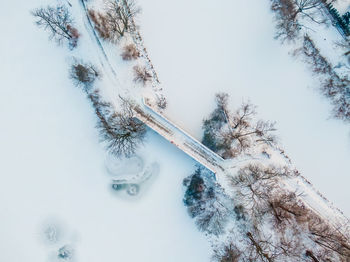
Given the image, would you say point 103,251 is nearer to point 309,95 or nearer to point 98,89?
point 98,89

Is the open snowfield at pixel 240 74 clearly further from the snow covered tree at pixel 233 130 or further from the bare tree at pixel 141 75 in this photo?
the bare tree at pixel 141 75

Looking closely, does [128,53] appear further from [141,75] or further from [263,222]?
[263,222]

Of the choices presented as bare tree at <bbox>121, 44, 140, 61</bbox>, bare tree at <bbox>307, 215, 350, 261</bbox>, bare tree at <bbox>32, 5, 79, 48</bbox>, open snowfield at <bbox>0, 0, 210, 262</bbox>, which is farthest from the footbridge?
bare tree at <bbox>307, 215, 350, 261</bbox>

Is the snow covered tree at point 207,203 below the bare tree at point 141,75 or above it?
below

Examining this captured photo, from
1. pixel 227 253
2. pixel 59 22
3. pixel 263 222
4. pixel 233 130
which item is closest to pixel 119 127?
pixel 233 130

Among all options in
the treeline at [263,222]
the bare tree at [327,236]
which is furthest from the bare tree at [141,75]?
the bare tree at [327,236]

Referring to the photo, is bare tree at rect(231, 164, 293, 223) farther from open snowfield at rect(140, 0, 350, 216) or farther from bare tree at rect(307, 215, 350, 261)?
bare tree at rect(307, 215, 350, 261)
